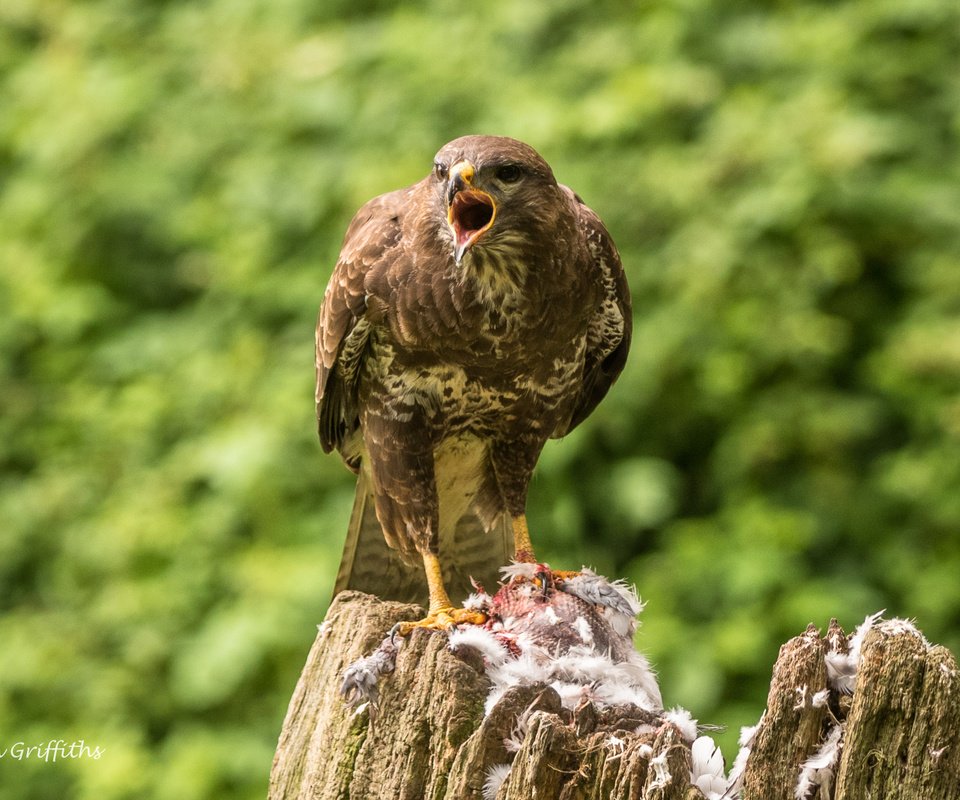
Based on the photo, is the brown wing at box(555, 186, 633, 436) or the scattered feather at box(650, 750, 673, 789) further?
the brown wing at box(555, 186, 633, 436)

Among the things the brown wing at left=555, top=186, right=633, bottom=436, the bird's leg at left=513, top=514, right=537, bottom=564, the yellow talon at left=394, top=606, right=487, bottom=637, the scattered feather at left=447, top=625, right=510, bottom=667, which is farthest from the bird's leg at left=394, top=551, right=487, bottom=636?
the brown wing at left=555, top=186, right=633, bottom=436

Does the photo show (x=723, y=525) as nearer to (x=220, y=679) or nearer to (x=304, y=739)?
(x=220, y=679)

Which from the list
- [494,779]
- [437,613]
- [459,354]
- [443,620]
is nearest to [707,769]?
[494,779]

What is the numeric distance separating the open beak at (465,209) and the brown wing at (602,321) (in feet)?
1.03

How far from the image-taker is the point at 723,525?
494cm

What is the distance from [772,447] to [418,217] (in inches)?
85.4

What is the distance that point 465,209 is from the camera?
3.11 m

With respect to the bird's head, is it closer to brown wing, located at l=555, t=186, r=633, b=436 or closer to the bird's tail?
brown wing, located at l=555, t=186, r=633, b=436

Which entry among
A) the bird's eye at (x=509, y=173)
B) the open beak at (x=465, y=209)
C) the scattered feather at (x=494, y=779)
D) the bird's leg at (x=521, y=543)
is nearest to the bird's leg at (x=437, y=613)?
the bird's leg at (x=521, y=543)

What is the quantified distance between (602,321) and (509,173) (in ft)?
2.17

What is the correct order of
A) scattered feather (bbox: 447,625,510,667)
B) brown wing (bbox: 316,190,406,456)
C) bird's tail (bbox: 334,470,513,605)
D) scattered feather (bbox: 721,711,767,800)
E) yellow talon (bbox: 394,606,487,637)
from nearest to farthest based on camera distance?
scattered feather (bbox: 721,711,767,800) < scattered feather (bbox: 447,625,510,667) < yellow talon (bbox: 394,606,487,637) < brown wing (bbox: 316,190,406,456) < bird's tail (bbox: 334,470,513,605)

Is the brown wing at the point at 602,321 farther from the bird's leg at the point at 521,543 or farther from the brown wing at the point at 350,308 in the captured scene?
the brown wing at the point at 350,308

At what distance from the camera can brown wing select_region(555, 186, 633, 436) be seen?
3393 millimetres

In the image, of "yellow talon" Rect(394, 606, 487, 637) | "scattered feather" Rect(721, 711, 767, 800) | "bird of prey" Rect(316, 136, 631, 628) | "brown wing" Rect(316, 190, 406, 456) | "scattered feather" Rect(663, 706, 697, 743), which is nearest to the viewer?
"scattered feather" Rect(721, 711, 767, 800)
